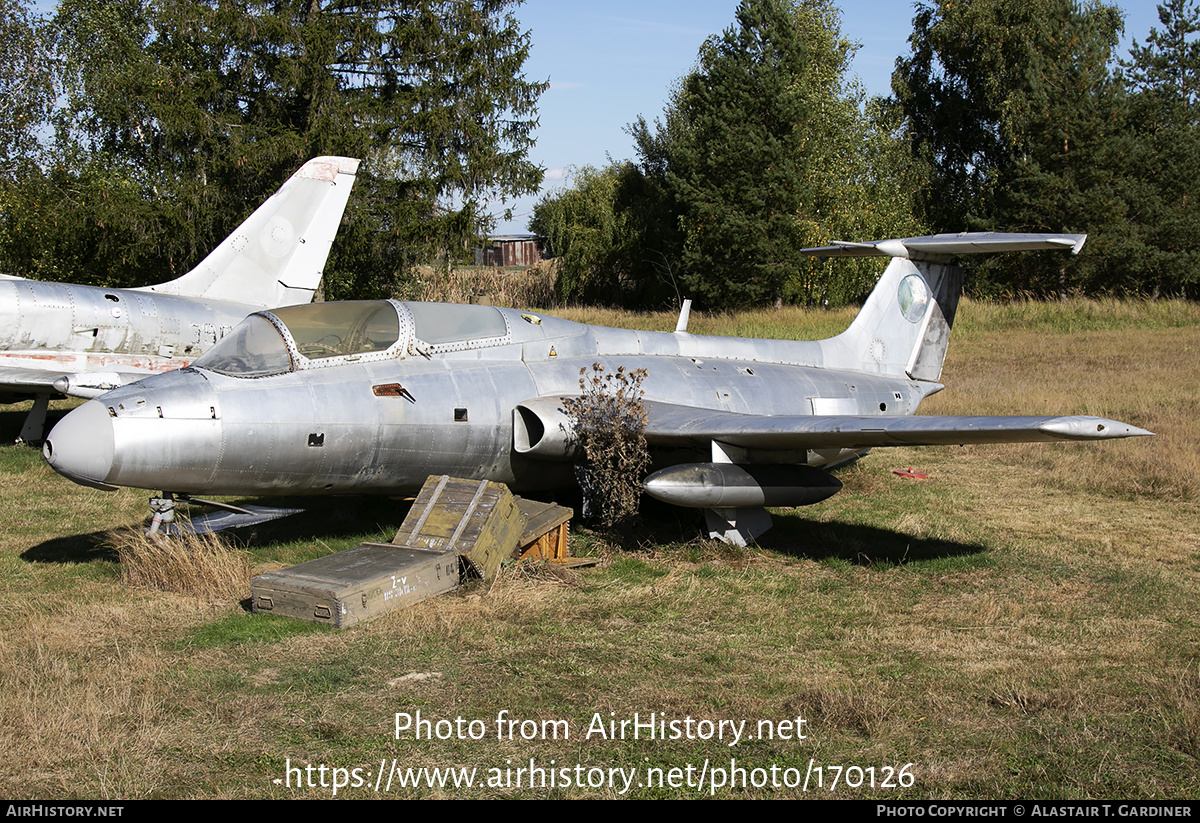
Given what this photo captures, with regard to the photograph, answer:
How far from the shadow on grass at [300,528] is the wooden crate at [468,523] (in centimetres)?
179

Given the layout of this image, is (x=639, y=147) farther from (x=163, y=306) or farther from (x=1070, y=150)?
(x=163, y=306)

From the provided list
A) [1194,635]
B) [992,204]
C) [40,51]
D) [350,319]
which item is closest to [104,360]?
[350,319]

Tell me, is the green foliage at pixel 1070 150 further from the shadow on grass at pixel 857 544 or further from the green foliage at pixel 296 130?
the shadow on grass at pixel 857 544

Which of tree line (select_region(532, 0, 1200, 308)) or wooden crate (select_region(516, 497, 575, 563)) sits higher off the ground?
tree line (select_region(532, 0, 1200, 308))

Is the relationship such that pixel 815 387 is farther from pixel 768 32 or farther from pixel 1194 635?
pixel 768 32

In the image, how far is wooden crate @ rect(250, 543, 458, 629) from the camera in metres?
6.45

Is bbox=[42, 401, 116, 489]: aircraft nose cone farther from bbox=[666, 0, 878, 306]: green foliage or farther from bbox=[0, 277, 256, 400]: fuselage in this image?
bbox=[666, 0, 878, 306]: green foliage

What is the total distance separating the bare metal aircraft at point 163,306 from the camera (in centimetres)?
Result: 1380

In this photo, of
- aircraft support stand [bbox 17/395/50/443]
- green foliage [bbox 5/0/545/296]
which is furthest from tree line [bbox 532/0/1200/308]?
aircraft support stand [bbox 17/395/50/443]

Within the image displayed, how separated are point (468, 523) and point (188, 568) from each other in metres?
2.21

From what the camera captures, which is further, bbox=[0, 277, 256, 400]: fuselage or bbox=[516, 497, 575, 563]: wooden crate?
bbox=[0, 277, 256, 400]: fuselage

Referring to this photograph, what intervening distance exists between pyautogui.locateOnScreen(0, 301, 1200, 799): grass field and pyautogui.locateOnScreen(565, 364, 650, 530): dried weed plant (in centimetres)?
53

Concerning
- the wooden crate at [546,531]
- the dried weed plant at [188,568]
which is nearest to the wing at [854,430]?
the wooden crate at [546,531]

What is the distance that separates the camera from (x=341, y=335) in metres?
8.14
